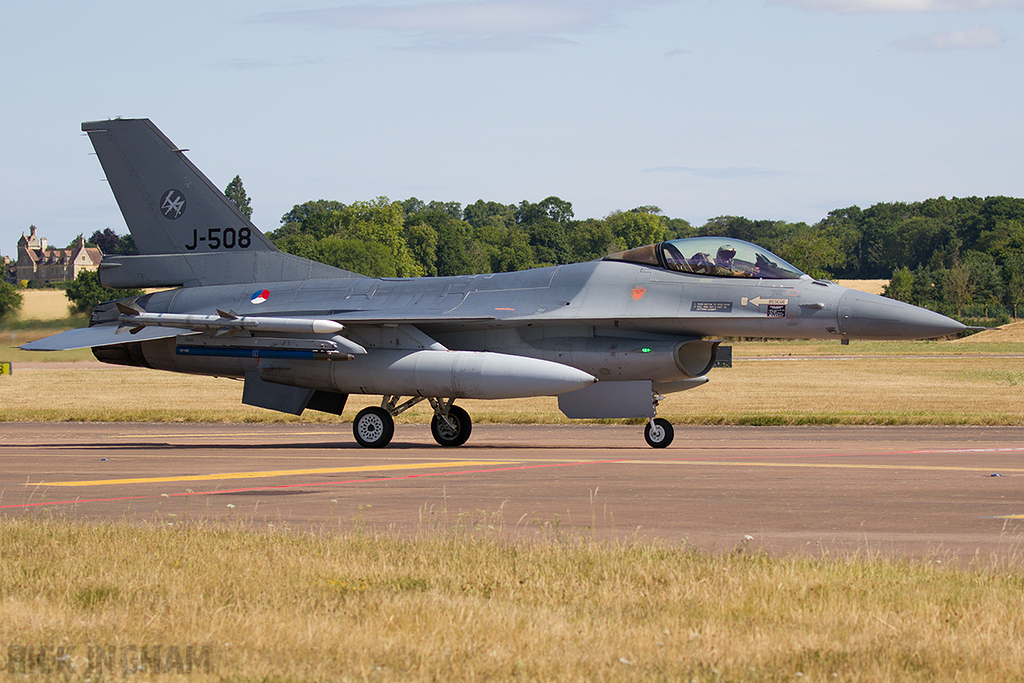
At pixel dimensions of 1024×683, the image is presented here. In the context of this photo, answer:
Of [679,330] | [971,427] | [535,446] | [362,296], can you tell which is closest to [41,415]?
[362,296]

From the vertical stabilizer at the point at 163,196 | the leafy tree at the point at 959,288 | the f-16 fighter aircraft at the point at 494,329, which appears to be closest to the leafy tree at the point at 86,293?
the vertical stabilizer at the point at 163,196

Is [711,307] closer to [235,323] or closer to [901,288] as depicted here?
[235,323]

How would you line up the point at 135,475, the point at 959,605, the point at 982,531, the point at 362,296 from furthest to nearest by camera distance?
the point at 362,296 → the point at 135,475 → the point at 982,531 → the point at 959,605

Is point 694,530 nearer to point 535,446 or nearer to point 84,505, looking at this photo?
point 84,505

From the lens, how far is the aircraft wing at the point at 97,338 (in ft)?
64.2

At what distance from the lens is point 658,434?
1845 centimetres

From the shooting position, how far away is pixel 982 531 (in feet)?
29.2

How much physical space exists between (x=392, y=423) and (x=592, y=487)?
7727 mm

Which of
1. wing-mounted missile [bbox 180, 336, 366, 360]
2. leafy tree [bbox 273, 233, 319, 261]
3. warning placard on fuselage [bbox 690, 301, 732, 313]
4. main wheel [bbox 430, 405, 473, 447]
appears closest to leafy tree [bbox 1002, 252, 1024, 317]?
leafy tree [bbox 273, 233, 319, 261]

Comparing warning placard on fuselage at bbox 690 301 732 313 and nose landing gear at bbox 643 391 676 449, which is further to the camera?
nose landing gear at bbox 643 391 676 449

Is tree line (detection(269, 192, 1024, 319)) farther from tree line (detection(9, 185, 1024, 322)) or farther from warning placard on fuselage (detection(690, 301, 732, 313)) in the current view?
warning placard on fuselage (detection(690, 301, 732, 313))

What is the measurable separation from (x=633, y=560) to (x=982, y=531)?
3.28m

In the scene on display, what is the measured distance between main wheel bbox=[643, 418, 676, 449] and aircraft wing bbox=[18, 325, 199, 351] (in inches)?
320

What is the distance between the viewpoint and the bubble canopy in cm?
1783
